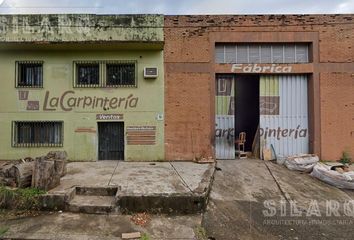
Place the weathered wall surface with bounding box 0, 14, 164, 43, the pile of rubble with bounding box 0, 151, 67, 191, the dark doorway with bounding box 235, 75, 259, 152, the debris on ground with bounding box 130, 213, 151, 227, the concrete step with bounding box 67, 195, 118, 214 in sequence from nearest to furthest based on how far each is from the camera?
1. the debris on ground with bounding box 130, 213, 151, 227
2. the concrete step with bounding box 67, 195, 118, 214
3. the pile of rubble with bounding box 0, 151, 67, 191
4. the weathered wall surface with bounding box 0, 14, 164, 43
5. the dark doorway with bounding box 235, 75, 259, 152

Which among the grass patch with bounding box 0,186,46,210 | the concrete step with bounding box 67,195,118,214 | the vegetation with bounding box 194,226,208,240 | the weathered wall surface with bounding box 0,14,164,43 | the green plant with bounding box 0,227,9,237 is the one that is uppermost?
the weathered wall surface with bounding box 0,14,164,43

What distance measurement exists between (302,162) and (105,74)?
8.14 metres

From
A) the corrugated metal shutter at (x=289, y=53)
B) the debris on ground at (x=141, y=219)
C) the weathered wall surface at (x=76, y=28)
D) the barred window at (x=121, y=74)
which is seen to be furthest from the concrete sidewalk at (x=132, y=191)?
the corrugated metal shutter at (x=289, y=53)

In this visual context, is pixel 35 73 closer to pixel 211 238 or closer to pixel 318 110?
pixel 211 238

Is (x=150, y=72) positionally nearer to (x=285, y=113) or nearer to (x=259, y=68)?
(x=259, y=68)

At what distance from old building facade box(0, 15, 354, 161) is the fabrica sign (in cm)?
4

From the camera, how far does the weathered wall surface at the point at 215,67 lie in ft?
34.4

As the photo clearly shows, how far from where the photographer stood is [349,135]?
10461mm

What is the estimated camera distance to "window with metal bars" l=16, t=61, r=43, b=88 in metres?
10.7

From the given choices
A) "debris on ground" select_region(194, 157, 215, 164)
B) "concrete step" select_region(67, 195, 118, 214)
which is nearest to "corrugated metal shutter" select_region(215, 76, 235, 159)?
"debris on ground" select_region(194, 157, 215, 164)

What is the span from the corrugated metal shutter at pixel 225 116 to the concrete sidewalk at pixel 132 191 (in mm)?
2312

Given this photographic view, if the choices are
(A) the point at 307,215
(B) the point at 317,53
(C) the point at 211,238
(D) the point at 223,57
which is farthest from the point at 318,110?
(C) the point at 211,238

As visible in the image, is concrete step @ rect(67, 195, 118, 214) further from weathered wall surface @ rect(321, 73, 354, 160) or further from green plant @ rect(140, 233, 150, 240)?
weathered wall surface @ rect(321, 73, 354, 160)

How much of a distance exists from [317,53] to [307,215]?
6.67 metres
